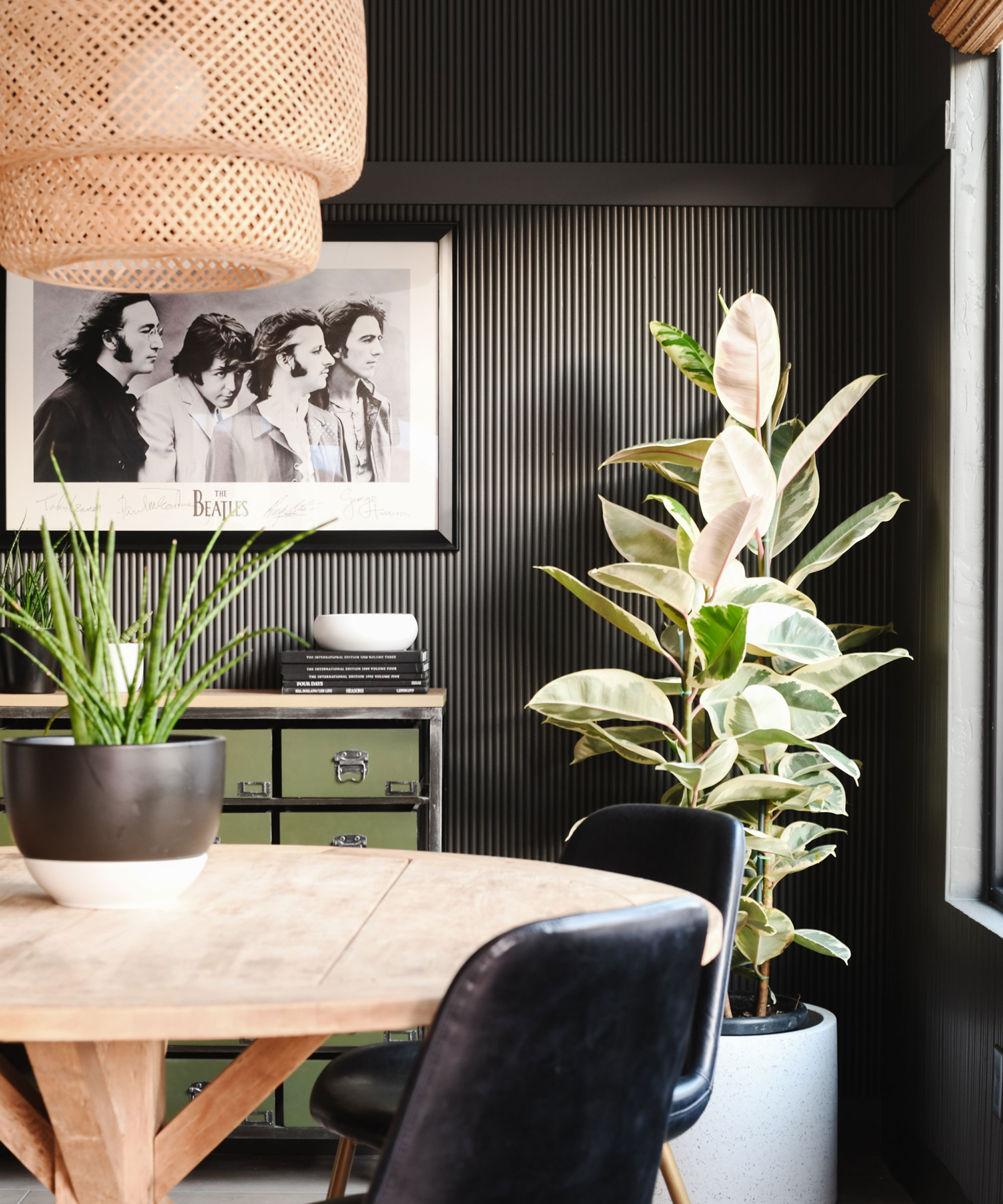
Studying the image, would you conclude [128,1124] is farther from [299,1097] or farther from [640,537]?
[640,537]

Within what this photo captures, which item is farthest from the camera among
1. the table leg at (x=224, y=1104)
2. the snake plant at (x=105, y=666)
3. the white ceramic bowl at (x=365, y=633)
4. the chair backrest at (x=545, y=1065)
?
the white ceramic bowl at (x=365, y=633)

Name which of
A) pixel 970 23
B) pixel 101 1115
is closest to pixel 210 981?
pixel 101 1115

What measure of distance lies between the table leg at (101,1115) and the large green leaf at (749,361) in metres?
1.90

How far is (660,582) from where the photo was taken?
2625mm

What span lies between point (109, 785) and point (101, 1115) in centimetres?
37

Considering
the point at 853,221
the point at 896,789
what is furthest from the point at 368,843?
the point at 853,221

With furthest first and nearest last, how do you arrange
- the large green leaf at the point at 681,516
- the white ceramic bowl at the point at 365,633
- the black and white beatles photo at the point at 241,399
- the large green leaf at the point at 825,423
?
the black and white beatles photo at the point at 241,399
the white ceramic bowl at the point at 365,633
the large green leaf at the point at 825,423
the large green leaf at the point at 681,516

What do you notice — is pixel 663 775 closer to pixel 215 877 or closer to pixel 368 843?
pixel 368 843

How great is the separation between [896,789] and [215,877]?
80.7 inches

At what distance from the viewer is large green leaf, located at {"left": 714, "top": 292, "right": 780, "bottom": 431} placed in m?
2.70

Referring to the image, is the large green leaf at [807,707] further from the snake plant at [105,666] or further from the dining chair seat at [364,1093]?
the snake plant at [105,666]

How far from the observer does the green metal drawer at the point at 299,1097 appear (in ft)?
9.20

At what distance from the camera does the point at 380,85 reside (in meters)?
3.34

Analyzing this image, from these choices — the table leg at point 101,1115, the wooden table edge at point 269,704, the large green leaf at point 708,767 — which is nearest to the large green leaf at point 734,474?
the large green leaf at point 708,767
